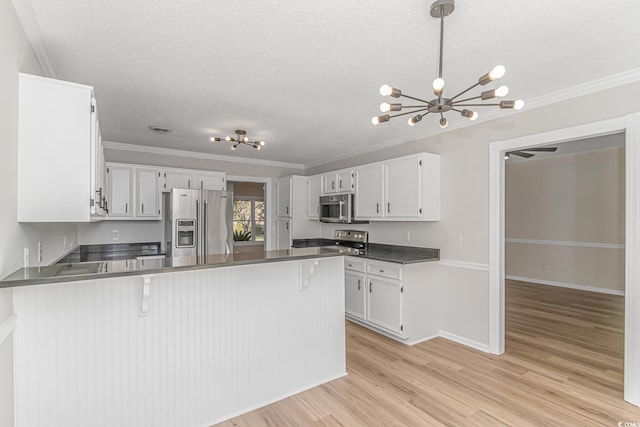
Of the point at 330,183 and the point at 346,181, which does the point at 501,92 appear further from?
the point at 330,183

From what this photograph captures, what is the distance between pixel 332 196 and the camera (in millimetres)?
5180

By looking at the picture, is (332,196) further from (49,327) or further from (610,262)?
(610,262)

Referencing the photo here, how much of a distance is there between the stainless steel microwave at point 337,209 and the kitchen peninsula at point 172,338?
2.02 m

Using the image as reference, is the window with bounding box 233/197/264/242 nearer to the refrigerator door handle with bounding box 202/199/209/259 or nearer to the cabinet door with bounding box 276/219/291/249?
the cabinet door with bounding box 276/219/291/249

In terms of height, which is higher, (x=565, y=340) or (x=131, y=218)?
(x=131, y=218)

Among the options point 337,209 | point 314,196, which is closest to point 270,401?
point 337,209

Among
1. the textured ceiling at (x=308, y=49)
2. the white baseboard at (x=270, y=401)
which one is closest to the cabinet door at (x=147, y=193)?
the textured ceiling at (x=308, y=49)

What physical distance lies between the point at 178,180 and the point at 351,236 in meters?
2.85

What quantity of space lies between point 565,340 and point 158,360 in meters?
4.25

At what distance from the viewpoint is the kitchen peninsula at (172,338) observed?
5.67 feet

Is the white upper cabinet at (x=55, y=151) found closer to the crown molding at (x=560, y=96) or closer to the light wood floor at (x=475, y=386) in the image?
the light wood floor at (x=475, y=386)

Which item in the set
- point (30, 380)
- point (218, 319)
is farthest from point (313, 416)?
point (30, 380)

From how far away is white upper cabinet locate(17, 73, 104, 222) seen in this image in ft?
5.37

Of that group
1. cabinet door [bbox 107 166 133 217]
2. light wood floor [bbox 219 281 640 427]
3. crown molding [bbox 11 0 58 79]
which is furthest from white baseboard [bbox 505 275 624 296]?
crown molding [bbox 11 0 58 79]
